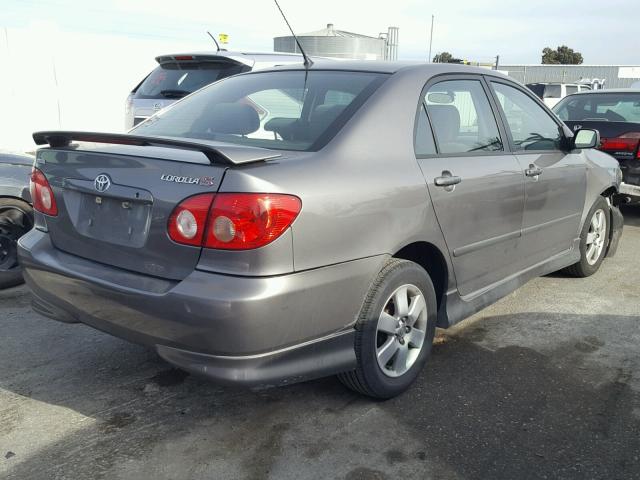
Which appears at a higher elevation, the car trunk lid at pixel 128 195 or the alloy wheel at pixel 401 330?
the car trunk lid at pixel 128 195

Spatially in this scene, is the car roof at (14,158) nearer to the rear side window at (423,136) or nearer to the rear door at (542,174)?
the rear side window at (423,136)

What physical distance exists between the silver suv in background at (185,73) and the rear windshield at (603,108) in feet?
12.1

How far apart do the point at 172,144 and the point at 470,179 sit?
165 centimetres

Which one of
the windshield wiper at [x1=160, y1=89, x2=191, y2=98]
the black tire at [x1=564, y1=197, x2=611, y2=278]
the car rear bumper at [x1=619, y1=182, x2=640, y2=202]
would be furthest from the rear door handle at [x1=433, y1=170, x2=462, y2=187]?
the windshield wiper at [x1=160, y1=89, x2=191, y2=98]

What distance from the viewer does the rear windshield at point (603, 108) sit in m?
7.67

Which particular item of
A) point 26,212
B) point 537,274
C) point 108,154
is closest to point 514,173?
point 537,274

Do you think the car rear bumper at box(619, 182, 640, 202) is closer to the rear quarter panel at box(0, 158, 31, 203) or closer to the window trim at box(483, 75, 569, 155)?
the window trim at box(483, 75, 569, 155)

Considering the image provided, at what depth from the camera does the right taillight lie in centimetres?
238

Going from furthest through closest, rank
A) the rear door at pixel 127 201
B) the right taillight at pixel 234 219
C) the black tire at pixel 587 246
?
the black tire at pixel 587 246, the rear door at pixel 127 201, the right taillight at pixel 234 219

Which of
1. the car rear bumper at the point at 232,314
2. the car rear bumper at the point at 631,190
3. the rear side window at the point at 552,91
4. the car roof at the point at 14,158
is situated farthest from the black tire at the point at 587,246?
the rear side window at the point at 552,91

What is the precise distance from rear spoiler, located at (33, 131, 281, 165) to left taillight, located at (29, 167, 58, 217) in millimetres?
175

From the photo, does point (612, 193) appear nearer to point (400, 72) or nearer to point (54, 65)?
point (400, 72)

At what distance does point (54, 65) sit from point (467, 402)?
14164 mm

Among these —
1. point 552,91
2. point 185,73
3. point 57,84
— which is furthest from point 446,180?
point 552,91
